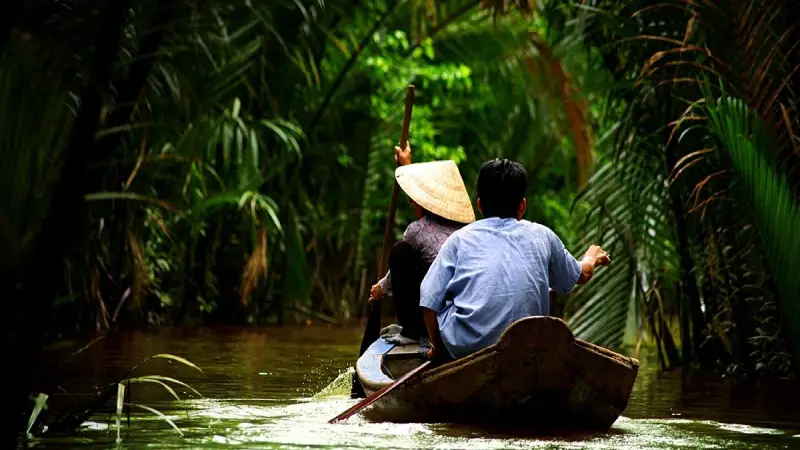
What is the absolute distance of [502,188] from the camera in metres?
7.15

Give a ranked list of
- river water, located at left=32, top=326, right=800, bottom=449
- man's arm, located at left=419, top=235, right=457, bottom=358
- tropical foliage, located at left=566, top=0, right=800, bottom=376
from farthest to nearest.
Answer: tropical foliage, located at left=566, top=0, right=800, bottom=376
man's arm, located at left=419, top=235, right=457, bottom=358
river water, located at left=32, top=326, right=800, bottom=449

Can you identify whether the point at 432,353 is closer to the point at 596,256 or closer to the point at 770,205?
the point at 596,256

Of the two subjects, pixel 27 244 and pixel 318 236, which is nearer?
pixel 27 244

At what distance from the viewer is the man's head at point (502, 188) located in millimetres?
7102

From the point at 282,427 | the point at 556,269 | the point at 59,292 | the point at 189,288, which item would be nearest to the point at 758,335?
the point at 556,269

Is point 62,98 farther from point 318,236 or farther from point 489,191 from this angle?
point 318,236

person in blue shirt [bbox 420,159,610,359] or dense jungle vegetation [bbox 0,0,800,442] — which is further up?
dense jungle vegetation [bbox 0,0,800,442]

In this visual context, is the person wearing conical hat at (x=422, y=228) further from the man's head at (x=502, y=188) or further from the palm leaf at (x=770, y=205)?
the palm leaf at (x=770, y=205)

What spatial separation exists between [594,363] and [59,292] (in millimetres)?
5471

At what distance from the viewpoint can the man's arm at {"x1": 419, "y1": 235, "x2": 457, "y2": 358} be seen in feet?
23.5

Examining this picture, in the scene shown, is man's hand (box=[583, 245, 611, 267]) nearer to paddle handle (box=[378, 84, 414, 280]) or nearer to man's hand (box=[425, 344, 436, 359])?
man's hand (box=[425, 344, 436, 359])

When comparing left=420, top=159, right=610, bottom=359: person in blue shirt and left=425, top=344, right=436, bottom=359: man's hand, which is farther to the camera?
left=425, top=344, right=436, bottom=359: man's hand

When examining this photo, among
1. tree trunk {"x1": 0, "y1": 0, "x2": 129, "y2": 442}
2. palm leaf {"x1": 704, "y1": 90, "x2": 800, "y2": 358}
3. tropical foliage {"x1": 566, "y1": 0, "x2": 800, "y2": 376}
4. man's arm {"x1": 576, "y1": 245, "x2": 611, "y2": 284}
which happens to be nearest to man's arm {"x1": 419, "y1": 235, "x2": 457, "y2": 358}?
man's arm {"x1": 576, "y1": 245, "x2": 611, "y2": 284}

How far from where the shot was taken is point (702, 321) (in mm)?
10836
